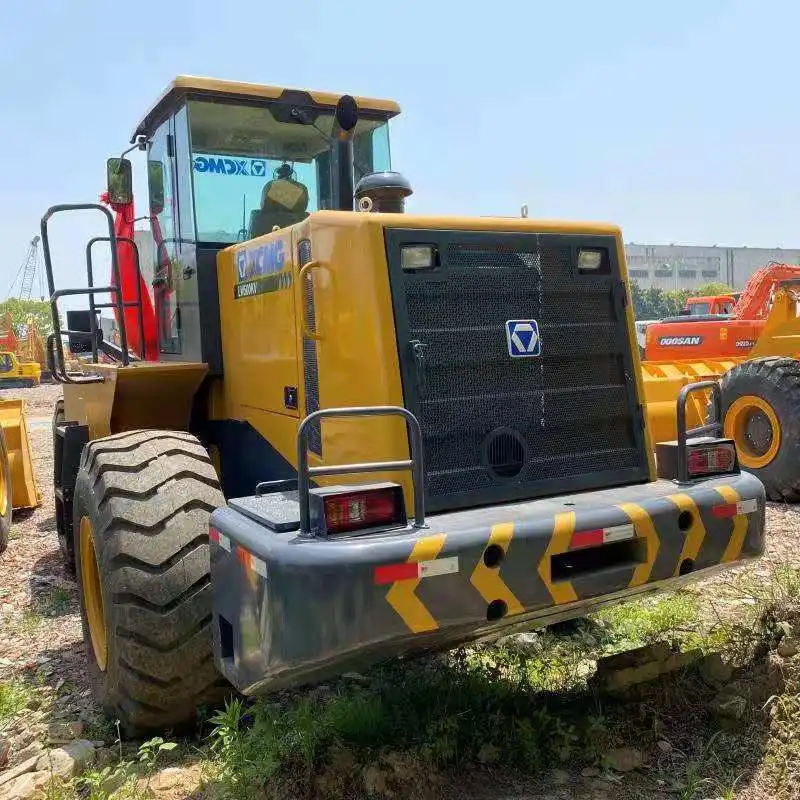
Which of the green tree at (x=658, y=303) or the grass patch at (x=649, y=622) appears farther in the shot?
the green tree at (x=658, y=303)

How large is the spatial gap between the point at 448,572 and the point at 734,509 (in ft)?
4.34

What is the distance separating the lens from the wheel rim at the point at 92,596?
3.92 m

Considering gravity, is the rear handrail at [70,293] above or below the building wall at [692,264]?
below

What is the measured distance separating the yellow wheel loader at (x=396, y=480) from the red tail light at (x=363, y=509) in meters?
0.01

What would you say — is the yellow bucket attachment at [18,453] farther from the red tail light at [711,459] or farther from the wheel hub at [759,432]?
the wheel hub at [759,432]

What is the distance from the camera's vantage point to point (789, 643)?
12.3ft

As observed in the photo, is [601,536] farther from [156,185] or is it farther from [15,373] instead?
[15,373]

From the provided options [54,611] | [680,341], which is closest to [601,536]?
[54,611]

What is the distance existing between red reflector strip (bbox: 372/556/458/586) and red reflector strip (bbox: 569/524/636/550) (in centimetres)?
49

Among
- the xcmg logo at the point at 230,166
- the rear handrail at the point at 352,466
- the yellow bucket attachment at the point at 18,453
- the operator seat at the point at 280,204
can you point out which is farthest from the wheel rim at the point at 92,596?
the yellow bucket attachment at the point at 18,453

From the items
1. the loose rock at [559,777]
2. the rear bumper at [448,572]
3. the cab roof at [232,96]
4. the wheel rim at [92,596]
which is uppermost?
the cab roof at [232,96]

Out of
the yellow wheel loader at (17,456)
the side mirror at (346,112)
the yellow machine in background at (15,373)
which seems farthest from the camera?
the yellow machine in background at (15,373)

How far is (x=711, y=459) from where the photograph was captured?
3.55 metres

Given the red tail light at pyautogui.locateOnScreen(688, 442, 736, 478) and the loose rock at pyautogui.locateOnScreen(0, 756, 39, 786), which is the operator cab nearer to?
the loose rock at pyautogui.locateOnScreen(0, 756, 39, 786)
